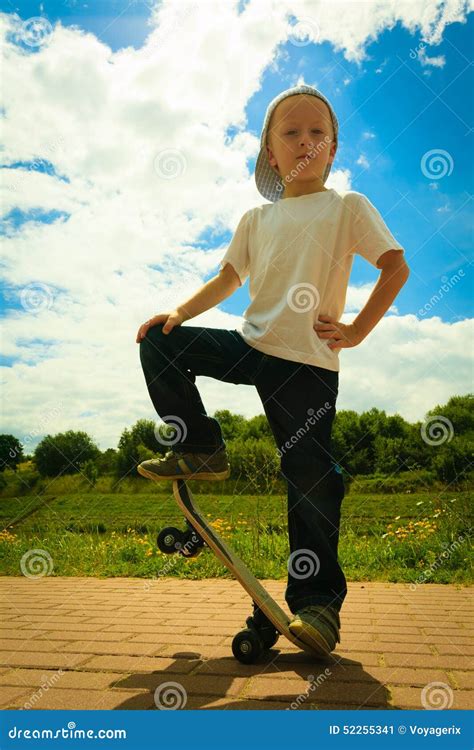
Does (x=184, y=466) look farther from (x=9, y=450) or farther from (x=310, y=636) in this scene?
(x=9, y=450)

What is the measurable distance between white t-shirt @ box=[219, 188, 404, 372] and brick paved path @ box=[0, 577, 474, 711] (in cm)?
104

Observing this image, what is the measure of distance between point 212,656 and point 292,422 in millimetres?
893

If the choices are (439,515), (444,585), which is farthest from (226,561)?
(439,515)

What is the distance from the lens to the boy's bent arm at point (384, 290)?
219 centimetres

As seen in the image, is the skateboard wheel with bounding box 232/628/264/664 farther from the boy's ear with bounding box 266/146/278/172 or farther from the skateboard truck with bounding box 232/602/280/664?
the boy's ear with bounding box 266/146/278/172

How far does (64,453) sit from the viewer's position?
9680mm

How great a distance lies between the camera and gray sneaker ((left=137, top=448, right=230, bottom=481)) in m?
2.06

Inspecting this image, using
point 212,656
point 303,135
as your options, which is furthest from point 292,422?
point 303,135

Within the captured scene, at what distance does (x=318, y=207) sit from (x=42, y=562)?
162 inches

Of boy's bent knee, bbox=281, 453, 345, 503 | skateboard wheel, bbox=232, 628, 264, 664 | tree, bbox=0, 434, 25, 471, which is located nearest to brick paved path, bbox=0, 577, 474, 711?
skateboard wheel, bbox=232, 628, 264, 664

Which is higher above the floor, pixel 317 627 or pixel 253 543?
pixel 253 543

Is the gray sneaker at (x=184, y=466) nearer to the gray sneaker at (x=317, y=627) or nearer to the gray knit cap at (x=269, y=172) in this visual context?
the gray sneaker at (x=317, y=627)

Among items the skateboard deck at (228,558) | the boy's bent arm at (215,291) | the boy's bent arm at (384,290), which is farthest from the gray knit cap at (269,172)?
the skateboard deck at (228,558)

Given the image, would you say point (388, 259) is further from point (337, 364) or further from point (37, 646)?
point (37, 646)
